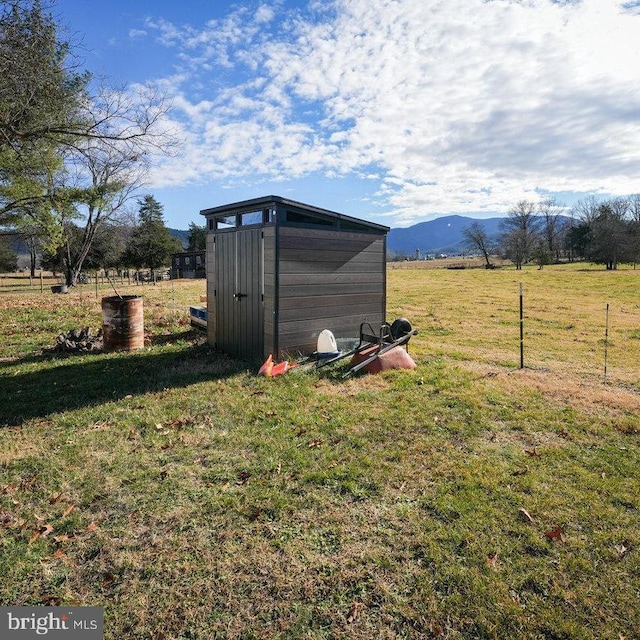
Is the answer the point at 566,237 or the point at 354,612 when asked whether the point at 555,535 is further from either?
the point at 566,237

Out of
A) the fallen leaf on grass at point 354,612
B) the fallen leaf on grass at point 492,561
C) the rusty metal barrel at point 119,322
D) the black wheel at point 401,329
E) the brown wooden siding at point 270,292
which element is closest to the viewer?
the fallen leaf on grass at point 354,612

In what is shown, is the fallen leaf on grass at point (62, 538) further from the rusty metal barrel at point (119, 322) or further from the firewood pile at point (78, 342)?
the firewood pile at point (78, 342)

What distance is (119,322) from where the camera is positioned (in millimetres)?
8906

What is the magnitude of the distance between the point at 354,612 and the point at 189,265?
5310 cm

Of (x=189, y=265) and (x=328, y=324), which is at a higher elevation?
(x=189, y=265)

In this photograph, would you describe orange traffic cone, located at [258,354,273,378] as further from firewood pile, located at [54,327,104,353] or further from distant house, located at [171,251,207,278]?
distant house, located at [171,251,207,278]

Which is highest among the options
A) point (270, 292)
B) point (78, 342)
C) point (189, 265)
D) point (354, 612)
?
point (189, 265)

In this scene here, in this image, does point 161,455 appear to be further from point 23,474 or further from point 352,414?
point 352,414

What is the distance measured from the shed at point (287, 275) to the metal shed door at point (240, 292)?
0.02 m

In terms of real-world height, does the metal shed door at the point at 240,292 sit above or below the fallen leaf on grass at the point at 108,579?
above

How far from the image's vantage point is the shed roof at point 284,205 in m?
7.32

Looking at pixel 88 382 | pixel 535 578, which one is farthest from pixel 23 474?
pixel 535 578

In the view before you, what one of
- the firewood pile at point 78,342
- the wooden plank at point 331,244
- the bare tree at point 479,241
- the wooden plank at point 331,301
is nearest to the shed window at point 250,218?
the wooden plank at point 331,244

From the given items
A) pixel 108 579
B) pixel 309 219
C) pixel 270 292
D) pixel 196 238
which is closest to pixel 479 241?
pixel 196 238
